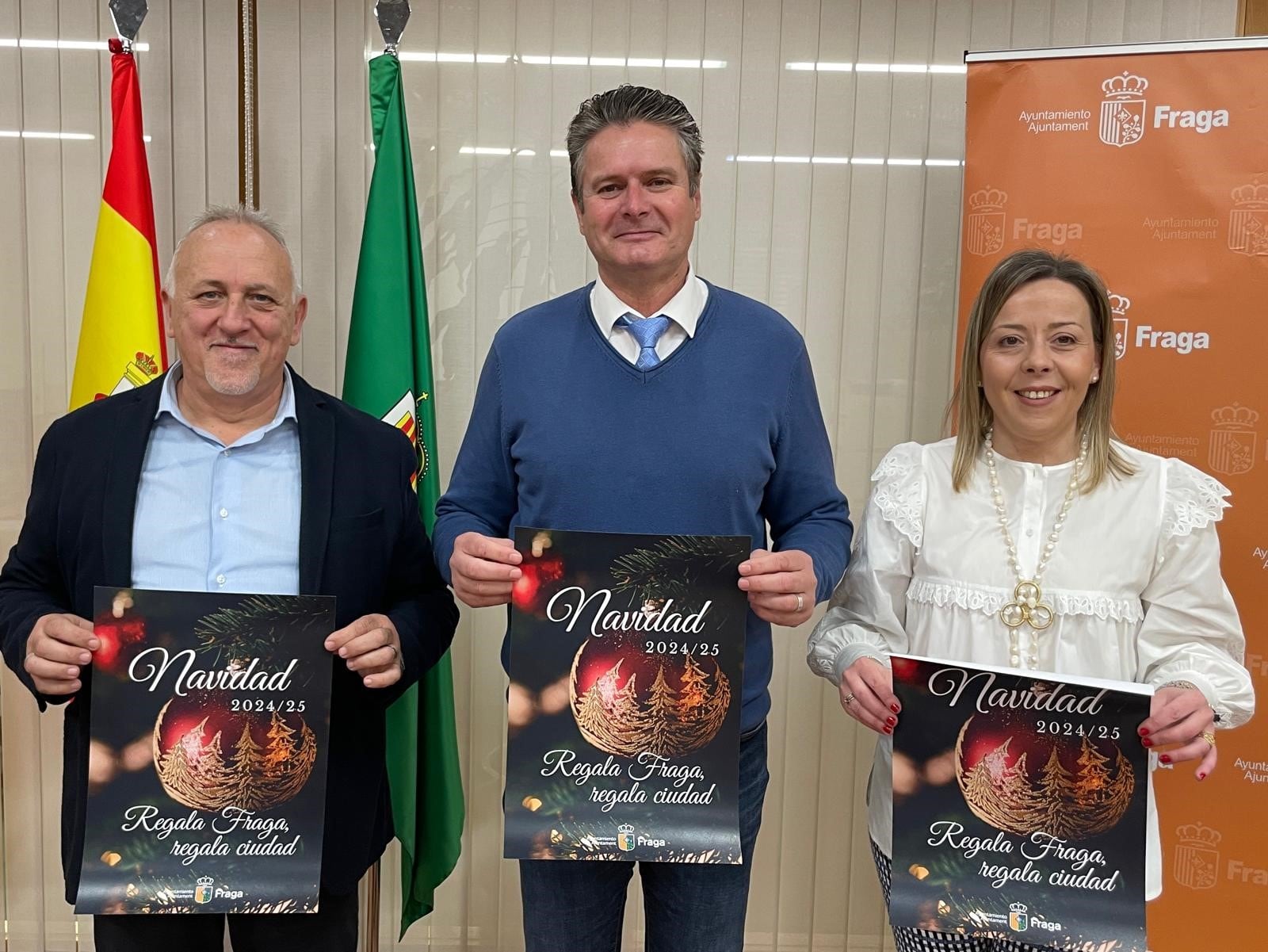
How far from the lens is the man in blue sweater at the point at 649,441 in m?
1.46

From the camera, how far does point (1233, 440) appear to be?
2.16 meters

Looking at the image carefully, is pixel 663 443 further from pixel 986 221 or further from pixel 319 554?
pixel 986 221

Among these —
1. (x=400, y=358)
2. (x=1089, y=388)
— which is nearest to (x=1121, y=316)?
(x=1089, y=388)

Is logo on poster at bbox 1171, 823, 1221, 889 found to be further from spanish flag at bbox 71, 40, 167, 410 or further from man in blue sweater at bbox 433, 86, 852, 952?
spanish flag at bbox 71, 40, 167, 410

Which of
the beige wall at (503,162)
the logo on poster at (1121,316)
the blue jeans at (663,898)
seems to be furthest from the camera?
the beige wall at (503,162)

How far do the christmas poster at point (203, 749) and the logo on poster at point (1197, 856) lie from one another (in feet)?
6.60

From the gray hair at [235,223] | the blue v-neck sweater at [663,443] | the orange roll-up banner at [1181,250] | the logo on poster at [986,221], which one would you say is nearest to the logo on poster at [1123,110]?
the orange roll-up banner at [1181,250]

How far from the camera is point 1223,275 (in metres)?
2.13

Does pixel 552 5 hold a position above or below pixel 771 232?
above

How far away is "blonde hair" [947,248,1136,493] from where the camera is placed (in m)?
1.49

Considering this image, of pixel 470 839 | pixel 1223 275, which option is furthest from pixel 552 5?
pixel 470 839

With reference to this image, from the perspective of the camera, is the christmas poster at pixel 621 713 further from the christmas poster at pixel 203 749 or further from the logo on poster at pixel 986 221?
the logo on poster at pixel 986 221

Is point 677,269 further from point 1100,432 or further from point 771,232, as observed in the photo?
point 771,232

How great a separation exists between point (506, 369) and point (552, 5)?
144 centimetres
